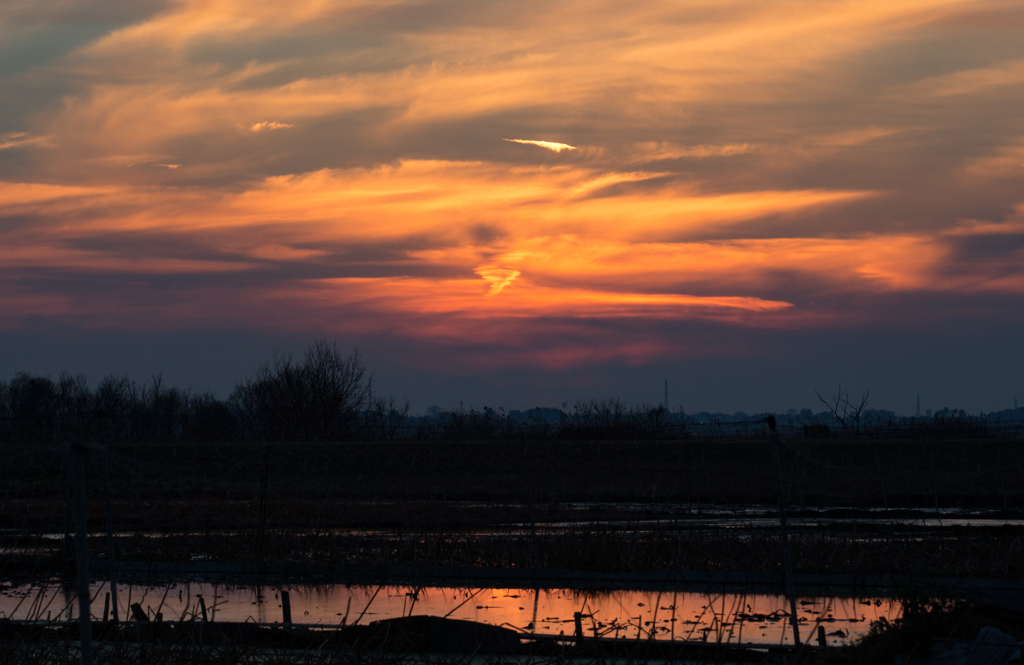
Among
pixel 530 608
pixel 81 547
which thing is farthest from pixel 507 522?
pixel 81 547

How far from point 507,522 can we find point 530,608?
16.1 m

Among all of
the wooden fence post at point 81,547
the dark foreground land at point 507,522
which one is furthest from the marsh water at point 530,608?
the wooden fence post at point 81,547

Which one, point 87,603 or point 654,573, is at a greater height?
point 87,603

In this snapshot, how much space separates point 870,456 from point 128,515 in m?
33.6

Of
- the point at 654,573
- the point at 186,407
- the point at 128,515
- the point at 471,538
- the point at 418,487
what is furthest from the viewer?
the point at 186,407

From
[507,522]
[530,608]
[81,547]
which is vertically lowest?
[507,522]

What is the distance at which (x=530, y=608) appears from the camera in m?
16.3

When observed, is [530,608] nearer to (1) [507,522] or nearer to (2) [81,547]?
(2) [81,547]

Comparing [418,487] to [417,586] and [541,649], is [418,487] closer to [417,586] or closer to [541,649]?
[417,586]

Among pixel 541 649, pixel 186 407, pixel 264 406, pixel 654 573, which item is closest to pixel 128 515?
pixel 654 573

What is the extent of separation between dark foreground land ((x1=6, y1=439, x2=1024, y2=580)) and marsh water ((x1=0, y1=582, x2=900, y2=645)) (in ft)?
3.27

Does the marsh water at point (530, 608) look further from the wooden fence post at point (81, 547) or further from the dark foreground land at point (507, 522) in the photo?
the wooden fence post at point (81, 547)

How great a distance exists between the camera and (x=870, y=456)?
44812 millimetres

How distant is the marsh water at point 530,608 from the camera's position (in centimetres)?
1430
